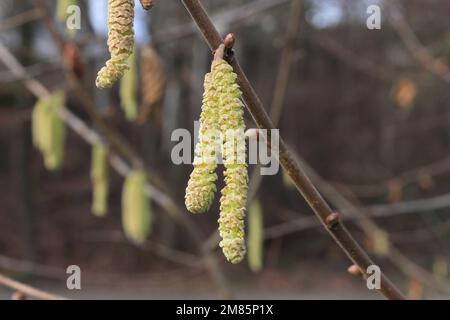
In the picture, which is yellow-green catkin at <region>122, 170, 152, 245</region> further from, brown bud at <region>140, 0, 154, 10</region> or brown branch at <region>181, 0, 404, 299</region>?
brown bud at <region>140, 0, 154, 10</region>

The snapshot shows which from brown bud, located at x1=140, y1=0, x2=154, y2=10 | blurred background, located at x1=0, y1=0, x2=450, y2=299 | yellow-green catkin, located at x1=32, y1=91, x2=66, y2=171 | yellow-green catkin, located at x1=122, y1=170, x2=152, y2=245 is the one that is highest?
blurred background, located at x1=0, y1=0, x2=450, y2=299

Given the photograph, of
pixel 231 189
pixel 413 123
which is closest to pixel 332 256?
pixel 413 123

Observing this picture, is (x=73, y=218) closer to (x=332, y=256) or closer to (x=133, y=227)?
(x=332, y=256)

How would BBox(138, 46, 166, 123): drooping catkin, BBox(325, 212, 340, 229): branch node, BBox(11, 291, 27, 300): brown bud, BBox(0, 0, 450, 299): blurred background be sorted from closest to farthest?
BBox(325, 212, 340, 229): branch node, BBox(11, 291, 27, 300): brown bud, BBox(138, 46, 166, 123): drooping catkin, BBox(0, 0, 450, 299): blurred background

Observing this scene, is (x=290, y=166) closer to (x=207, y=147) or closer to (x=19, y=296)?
(x=207, y=147)

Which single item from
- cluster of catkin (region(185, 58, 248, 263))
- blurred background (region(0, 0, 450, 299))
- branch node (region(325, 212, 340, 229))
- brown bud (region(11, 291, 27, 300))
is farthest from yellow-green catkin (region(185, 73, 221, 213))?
blurred background (region(0, 0, 450, 299))

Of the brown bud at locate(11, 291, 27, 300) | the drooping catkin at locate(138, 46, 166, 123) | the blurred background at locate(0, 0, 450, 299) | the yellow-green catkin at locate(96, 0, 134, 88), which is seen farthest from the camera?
the blurred background at locate(0, 0, 450, 299)

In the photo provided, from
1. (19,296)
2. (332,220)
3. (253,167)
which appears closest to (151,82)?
(19,296)
